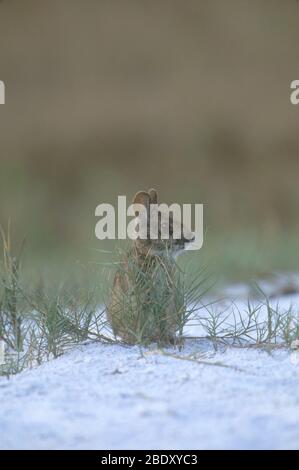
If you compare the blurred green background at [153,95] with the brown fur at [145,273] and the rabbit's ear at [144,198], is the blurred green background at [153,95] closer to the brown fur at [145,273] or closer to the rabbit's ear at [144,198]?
the rabbit's ear at [144,198]

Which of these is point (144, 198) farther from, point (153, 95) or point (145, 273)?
point (153, 95)

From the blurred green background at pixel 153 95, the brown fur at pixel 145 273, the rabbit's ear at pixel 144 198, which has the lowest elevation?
the brown fur at pixel 145 273

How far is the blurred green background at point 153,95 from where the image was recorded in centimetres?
1243

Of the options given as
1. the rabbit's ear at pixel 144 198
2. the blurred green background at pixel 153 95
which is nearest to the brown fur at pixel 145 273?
the rabbit's ear at pixel 144 198

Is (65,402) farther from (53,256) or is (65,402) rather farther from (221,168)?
(221,168)

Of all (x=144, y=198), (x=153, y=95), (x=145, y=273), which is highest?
(x=153, y=95)

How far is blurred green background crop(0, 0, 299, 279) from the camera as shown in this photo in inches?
489

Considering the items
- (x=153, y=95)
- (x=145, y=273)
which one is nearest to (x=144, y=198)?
(x=145, y=273)

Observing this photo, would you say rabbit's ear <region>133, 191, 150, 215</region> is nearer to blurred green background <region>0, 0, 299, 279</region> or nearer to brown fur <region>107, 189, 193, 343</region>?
brown fur <region>107, 189, 193, 343</region>

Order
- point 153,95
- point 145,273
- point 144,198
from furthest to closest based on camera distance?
point 153,95, point 144,198, point 145,273

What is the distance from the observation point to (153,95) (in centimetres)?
1366

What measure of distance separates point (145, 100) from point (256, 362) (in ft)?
36.0

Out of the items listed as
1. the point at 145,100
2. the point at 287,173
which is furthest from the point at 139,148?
the point at 287,173

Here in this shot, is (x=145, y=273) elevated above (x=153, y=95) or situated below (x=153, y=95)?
below
